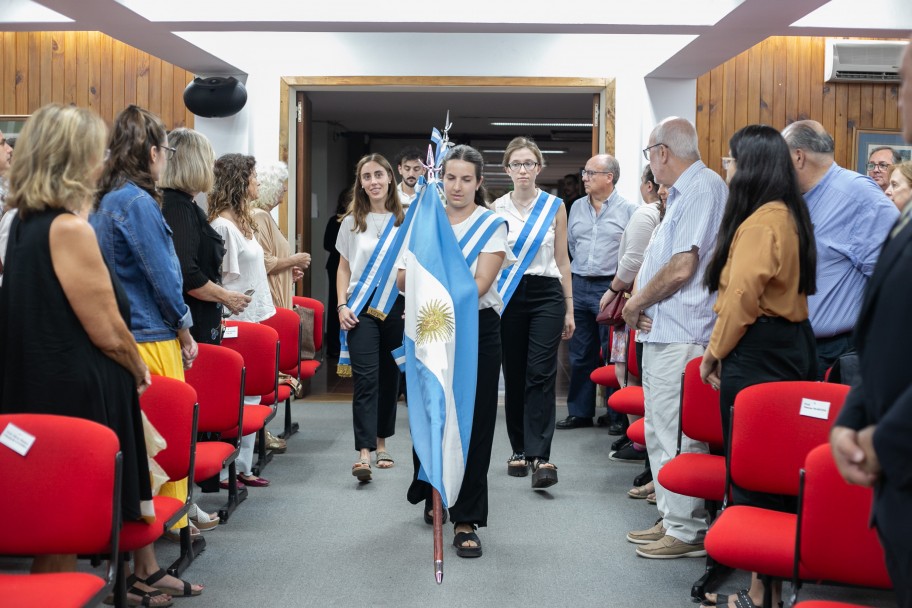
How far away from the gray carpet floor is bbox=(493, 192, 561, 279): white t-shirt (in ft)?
3.46

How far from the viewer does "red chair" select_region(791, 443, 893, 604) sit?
7.08 ft

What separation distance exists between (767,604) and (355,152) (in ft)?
38.1

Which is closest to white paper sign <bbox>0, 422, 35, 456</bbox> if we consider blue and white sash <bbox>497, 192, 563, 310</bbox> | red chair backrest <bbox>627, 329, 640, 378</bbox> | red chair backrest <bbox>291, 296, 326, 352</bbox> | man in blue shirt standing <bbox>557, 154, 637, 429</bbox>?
blue and white sash <bbox>497, 192, 563, 310</bbox>

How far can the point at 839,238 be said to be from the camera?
3.39 meters

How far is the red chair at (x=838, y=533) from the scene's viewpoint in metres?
2.16

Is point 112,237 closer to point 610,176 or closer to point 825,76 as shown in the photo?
point 610,176

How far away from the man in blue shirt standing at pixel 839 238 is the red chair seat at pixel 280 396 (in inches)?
103

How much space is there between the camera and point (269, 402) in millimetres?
4770

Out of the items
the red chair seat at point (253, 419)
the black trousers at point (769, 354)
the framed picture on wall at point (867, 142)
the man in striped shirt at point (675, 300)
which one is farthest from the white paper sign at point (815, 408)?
the framed picture on wall at point (867, 142)

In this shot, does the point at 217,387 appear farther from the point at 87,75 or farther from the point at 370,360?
the point at 87,75

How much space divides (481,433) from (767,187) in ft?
4.49

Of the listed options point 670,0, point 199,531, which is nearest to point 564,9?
point 670,0

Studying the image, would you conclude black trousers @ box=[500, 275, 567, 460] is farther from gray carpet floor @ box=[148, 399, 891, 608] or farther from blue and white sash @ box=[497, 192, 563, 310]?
gray carpet floor @ box=[148, 399, 891, 608]

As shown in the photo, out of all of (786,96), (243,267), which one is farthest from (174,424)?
(786,96)
